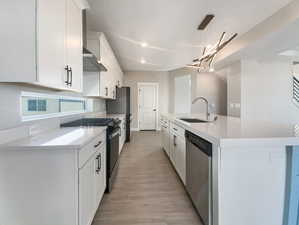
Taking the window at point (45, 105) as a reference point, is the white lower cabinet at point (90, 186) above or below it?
below

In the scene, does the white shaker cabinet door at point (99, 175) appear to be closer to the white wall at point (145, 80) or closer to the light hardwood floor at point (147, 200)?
the light hardwood floor at point (147, 200)

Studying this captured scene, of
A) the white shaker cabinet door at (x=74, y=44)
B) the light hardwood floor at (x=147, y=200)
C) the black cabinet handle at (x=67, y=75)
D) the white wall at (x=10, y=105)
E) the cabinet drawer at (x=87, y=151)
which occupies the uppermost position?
the white shaker cabinet door at (x=74, y=44)

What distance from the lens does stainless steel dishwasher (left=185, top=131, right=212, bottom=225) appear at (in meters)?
1.57

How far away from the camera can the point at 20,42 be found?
1.20 m

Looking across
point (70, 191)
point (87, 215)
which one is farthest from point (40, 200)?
point (87, 215)

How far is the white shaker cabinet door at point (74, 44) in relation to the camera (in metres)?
1.80

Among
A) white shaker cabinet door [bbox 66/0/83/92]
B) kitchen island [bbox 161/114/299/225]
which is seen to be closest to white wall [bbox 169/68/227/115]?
white shaker cabinet door [bbox 66/0/83/92]

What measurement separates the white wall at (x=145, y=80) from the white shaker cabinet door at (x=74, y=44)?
606 centimetres

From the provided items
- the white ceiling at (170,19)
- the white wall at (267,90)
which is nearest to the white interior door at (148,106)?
the white ceiling at (170,19)

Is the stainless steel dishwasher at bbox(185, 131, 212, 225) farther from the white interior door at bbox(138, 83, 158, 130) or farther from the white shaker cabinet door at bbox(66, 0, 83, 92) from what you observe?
→ the white interior door at bbox(138, 83, 158, 130)

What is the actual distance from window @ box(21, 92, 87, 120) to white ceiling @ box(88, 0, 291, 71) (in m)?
1.40

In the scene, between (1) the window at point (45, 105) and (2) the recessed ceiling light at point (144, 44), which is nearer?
(1) the window at point (45, 105)

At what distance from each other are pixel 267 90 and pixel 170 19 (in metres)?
3.39

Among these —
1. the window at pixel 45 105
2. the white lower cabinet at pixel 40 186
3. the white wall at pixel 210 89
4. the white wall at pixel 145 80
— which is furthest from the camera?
the white wall at pixel 145 80
